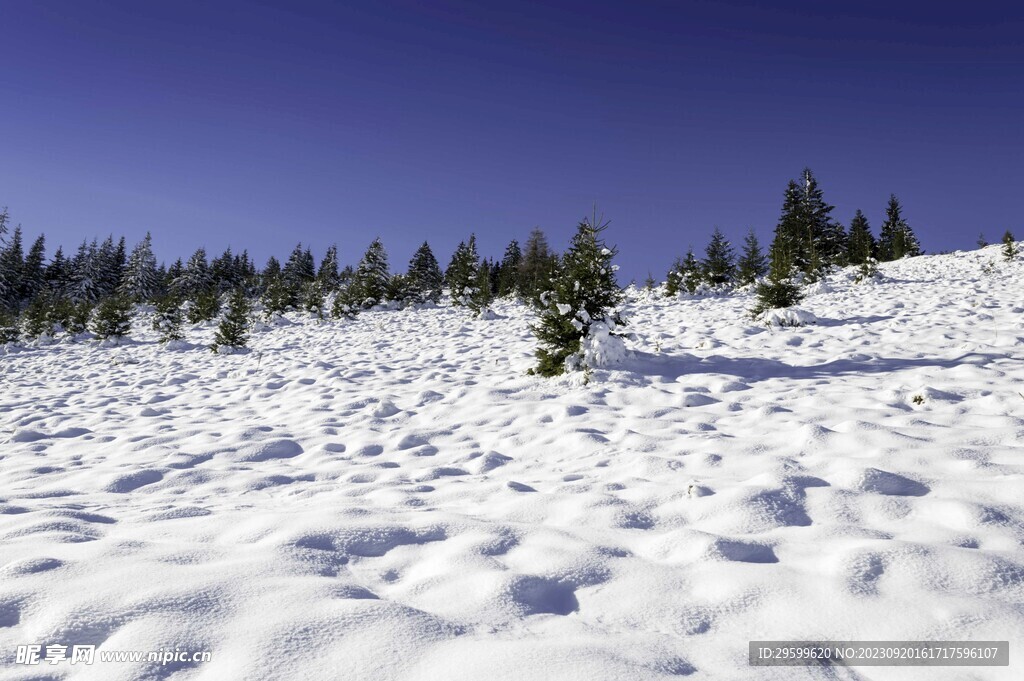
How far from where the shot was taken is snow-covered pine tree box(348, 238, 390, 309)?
25234 millimetres

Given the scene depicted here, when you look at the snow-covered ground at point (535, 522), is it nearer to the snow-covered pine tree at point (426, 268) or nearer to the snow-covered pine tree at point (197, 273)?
the snow-covered pine tree at point (426, 268)

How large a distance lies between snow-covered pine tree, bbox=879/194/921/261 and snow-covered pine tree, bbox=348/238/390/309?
105 feet

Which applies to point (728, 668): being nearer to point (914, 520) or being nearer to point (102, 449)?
point (914, 520)

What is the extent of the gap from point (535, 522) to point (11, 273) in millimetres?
70312

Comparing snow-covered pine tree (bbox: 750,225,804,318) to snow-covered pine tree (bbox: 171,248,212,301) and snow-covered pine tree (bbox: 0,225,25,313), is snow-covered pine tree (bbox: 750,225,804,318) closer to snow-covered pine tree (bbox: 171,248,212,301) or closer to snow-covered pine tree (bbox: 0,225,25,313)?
snow-covered pine tree (bbox: 171,248,212,301)

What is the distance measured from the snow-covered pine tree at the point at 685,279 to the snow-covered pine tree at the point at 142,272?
51823mm

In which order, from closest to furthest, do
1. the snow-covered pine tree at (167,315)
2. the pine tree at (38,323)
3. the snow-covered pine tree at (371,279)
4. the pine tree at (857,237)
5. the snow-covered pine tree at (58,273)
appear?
the snow-covered pine tree at (167,315) < the pine tree at (38,323) < the snow-covered pine tree at (371,279) < the pine tree at (857,237) < the snow-covered pine tree at (58,273)

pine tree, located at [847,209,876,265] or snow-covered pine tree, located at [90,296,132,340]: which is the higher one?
pine tree, located at [847,209,876,265]

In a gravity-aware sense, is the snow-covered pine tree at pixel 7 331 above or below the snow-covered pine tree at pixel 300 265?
below

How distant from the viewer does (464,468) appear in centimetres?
436

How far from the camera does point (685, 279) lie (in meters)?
20.9

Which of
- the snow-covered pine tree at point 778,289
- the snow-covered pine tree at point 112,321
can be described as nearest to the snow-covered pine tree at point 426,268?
the snow-covered pine tree at point 112,321

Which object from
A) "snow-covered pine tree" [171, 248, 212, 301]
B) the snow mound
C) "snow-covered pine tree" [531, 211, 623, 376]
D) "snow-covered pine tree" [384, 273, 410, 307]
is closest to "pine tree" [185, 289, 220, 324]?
"snow-covered pine tree" [384, 273, 410, 307]

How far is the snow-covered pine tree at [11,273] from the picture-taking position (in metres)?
48.1
